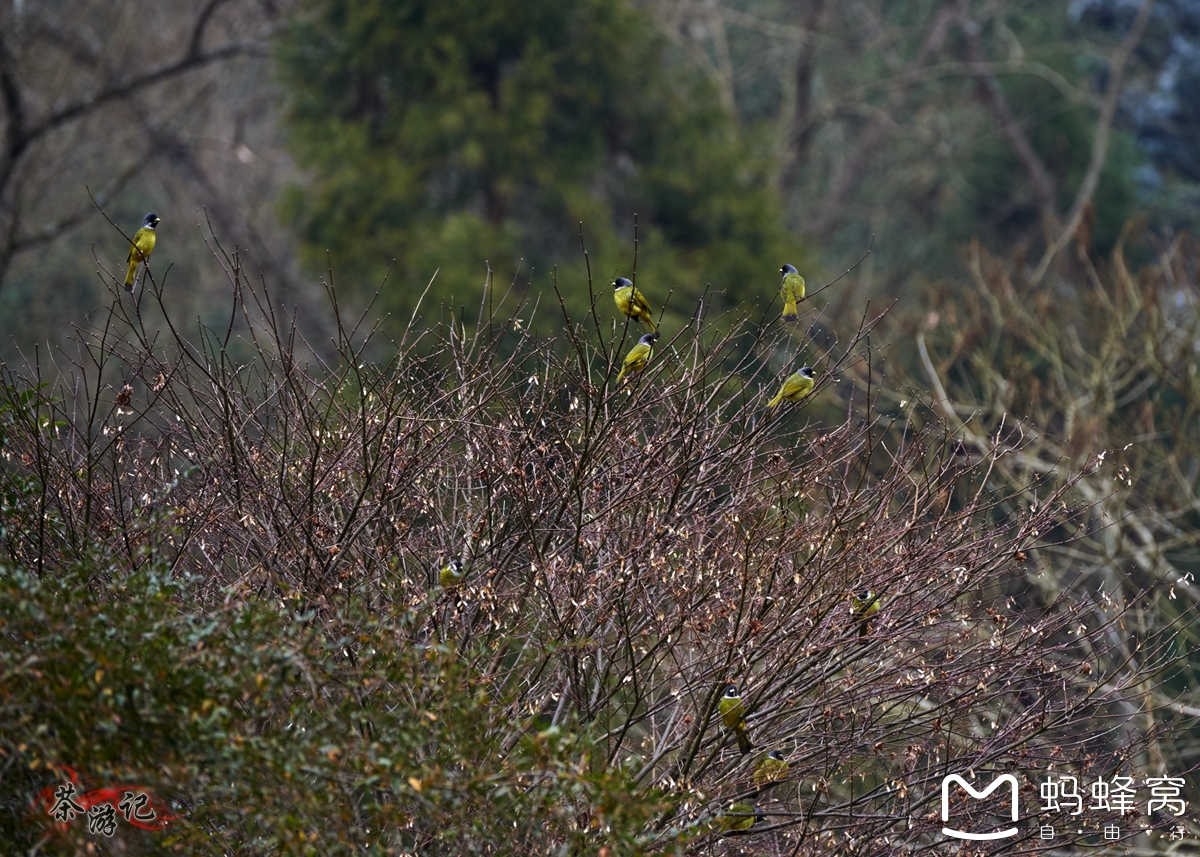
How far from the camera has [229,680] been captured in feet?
12.3

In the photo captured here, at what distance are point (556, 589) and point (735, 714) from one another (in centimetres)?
87

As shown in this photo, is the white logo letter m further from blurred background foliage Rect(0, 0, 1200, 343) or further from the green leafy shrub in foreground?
blurred background foliage Rect(0, 0, 1200, 343)

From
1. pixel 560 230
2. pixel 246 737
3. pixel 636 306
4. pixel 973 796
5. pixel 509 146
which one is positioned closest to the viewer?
pixel 246 737

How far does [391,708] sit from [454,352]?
5.09 feet

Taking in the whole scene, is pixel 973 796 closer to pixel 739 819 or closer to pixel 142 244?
pixel 739 819

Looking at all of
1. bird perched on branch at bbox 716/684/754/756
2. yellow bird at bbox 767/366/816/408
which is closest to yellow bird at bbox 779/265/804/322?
yellow bird at bbox 767/366/816/408

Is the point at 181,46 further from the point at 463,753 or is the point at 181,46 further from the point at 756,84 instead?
the point at 463,753

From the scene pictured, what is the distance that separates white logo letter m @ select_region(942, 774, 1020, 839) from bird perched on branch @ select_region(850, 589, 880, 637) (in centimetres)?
66

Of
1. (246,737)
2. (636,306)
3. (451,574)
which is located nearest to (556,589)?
(451,574)

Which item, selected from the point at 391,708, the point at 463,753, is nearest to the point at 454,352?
the point at 391,708

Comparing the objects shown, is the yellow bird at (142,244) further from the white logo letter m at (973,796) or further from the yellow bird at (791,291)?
the white logo letter m at (973,796)

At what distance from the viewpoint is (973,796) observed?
4.96 m

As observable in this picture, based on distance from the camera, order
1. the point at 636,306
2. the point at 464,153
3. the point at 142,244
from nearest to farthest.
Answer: the point at 636,306
the point at 142,244
the point at 464,153

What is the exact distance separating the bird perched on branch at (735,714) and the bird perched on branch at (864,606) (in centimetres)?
51
